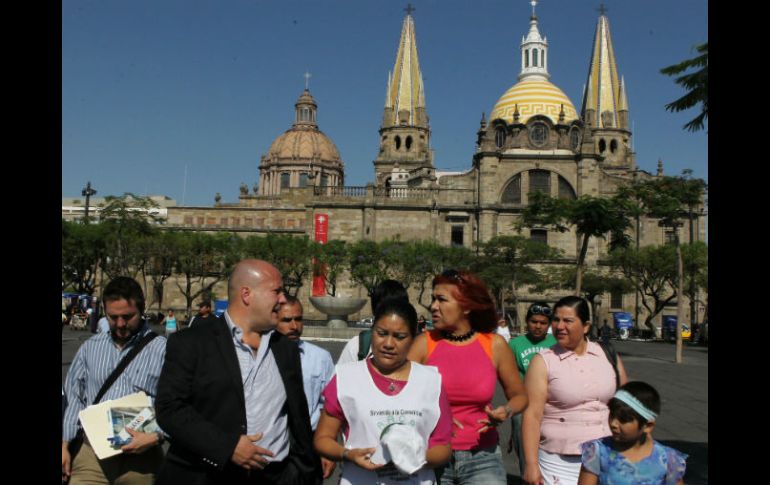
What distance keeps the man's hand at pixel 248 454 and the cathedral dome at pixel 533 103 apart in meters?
59.6

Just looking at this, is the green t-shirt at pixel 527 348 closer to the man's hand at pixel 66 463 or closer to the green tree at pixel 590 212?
the man's hand at pixel 66 463

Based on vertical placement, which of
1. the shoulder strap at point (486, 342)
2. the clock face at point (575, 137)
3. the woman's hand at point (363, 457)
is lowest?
the woman's hand at point (363, 457)

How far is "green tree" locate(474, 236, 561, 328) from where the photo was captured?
49.2 metres

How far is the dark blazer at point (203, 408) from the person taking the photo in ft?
13.3

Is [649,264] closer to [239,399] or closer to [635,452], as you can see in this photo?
[635,452]

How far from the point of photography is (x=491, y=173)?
2274 inches

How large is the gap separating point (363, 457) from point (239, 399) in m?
0.69

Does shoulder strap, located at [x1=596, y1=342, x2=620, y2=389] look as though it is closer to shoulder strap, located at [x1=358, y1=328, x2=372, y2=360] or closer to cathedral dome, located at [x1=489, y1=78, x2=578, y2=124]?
shoulder strap, located at [x1=358, y1=328, x2=372, y2=360]

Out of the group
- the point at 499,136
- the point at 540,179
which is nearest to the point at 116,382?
the point at 540,179

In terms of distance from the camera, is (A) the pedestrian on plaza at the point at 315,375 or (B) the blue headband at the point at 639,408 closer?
(B) the blue headband at the point at 639,408

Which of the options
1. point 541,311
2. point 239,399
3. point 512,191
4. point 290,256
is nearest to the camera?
point 239,399

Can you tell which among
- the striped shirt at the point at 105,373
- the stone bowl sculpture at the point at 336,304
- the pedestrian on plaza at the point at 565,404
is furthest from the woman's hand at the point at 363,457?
the stone bowl sculpture at the point at 336,304
